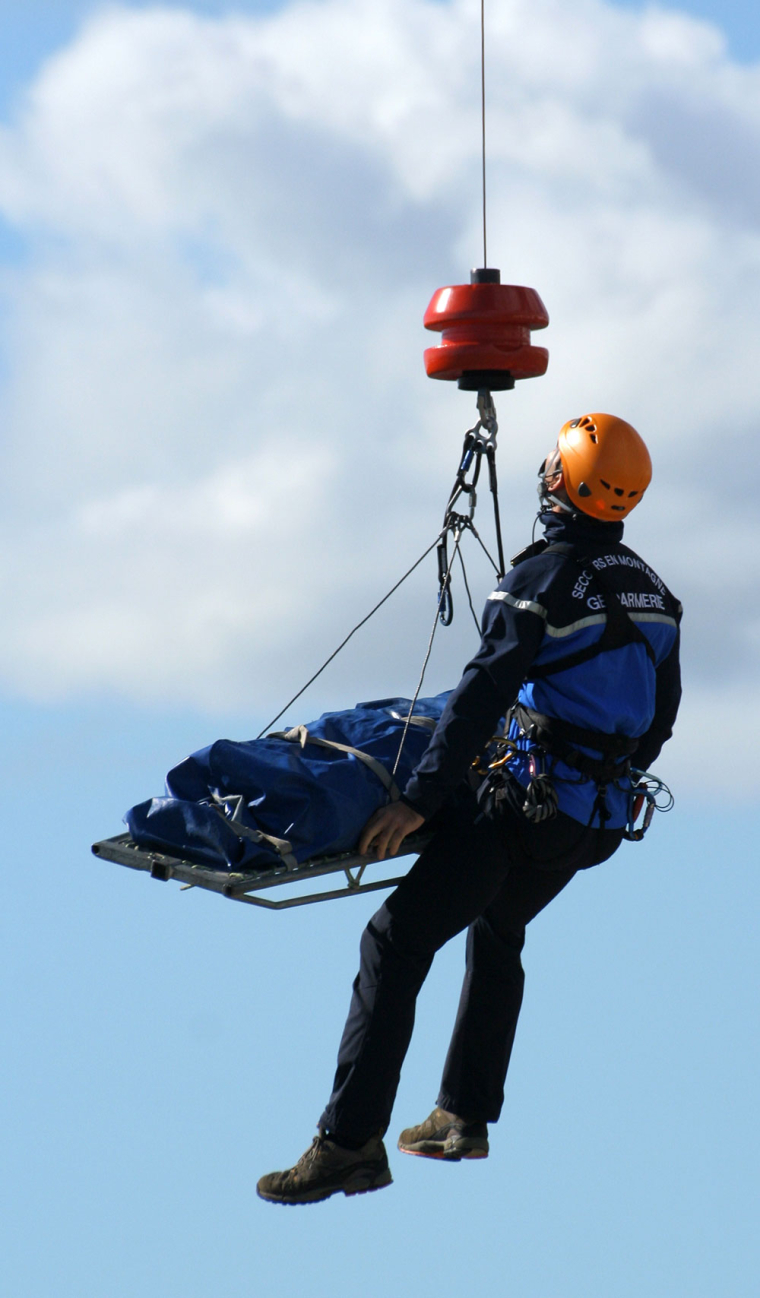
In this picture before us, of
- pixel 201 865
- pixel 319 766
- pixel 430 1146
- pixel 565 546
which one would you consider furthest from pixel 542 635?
pixel 430 1146

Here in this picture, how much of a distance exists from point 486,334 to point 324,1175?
3.36 metres

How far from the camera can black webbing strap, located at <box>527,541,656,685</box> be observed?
702 cm

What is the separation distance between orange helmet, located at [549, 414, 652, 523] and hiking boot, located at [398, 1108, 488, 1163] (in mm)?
2532

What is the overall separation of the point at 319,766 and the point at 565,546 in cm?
125

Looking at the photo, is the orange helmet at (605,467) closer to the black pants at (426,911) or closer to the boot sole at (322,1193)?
the black pants at (426,911)

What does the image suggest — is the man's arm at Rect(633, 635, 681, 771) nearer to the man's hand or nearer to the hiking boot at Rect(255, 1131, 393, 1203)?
the man's hand

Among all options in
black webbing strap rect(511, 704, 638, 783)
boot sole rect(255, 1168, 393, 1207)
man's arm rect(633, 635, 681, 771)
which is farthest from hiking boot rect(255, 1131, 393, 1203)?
man's arm rect(633, 635, 681, 771)

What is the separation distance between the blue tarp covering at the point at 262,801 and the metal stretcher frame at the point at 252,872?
46 mm

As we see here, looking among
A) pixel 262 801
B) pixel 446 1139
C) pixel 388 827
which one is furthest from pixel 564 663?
pixel 446 1139

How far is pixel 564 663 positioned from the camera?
702 centimetres

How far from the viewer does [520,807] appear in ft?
23.5

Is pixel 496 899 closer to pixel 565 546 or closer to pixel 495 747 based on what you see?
pixel 495 747

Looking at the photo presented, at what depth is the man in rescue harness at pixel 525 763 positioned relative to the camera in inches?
273

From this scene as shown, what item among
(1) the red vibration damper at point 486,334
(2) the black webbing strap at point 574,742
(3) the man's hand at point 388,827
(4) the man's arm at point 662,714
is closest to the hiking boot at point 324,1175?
(3) the man's hand at point 388,827
